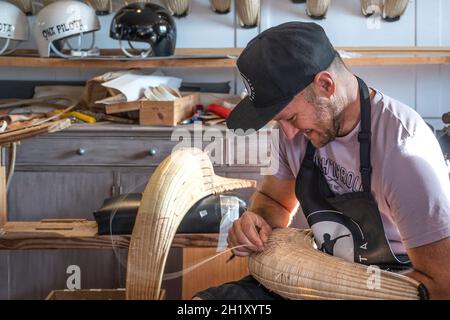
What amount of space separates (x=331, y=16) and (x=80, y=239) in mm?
2083

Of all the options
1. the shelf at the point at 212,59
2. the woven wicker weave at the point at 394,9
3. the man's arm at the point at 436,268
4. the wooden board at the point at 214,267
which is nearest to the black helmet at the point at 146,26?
the shelf at the point at 212,59

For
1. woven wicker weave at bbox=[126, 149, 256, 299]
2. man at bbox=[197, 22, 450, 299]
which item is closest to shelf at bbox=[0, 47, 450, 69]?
woven wicker weave at bbox=[126, 149, 256, 299]

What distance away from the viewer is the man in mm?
1372

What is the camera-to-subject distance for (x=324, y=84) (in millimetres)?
1448

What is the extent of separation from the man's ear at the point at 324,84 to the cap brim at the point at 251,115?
0.21ft

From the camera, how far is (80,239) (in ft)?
7.18

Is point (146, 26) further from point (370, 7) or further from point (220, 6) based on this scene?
point (370, 7)

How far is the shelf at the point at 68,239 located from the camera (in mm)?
2102

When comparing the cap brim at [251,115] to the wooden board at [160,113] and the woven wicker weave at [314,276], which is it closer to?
the woven wicker weave at [314,276]

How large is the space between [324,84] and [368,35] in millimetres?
2362

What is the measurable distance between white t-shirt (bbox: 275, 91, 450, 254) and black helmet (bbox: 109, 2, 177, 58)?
1845 mm

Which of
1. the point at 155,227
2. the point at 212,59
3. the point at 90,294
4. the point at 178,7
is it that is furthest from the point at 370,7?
the point at 155,227

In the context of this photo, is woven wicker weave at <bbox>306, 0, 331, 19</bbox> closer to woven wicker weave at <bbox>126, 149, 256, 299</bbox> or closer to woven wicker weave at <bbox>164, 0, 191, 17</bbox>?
woven wicker weave at <bbox>164, 0, 191, 17</bbox>
